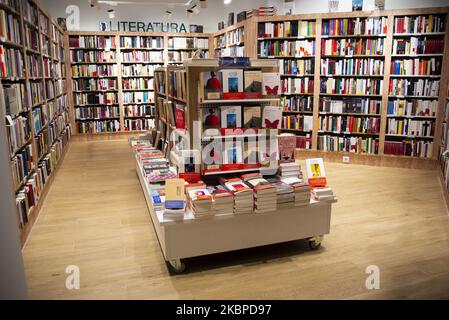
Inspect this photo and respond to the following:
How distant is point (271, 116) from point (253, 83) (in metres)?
0.35

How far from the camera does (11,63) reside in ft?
12.1

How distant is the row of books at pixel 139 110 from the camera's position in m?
9.48

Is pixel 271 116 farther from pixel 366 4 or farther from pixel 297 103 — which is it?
pixel 366 4

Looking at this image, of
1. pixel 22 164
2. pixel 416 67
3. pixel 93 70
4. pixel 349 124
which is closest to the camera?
pixel 22 164

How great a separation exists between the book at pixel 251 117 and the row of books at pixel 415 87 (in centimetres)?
387

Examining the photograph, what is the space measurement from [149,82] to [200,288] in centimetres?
752

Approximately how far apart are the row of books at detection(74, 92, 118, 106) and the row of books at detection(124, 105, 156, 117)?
14.9 inches

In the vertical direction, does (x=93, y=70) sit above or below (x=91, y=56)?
below

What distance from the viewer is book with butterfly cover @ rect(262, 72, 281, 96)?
11.1ft

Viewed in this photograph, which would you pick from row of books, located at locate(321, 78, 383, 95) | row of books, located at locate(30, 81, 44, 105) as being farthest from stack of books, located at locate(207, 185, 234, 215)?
row of books, located at locate(321, 78, 383, 95)

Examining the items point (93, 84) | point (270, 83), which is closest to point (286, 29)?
point (270, 83)

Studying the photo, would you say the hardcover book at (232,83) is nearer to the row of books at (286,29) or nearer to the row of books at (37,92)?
the row of books at (37,92)
